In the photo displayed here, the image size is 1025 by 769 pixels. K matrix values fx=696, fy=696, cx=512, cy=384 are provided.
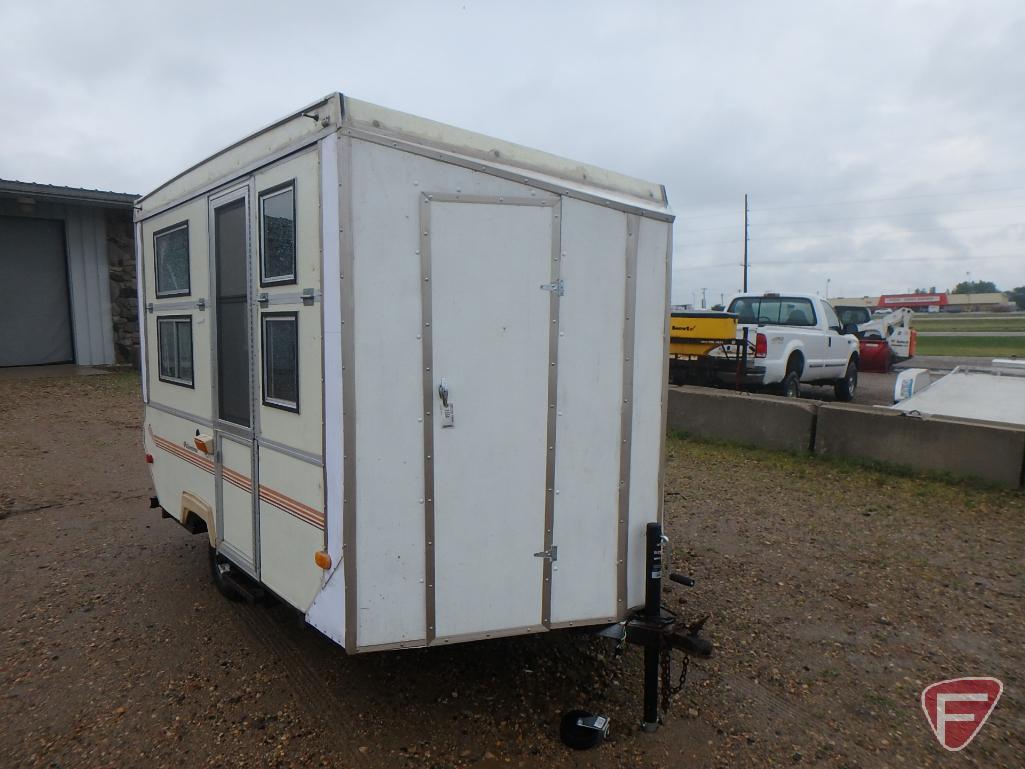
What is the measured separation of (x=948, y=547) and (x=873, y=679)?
94.0 inches

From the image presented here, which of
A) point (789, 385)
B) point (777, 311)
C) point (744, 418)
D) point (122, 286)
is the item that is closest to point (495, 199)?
point (744, 418)

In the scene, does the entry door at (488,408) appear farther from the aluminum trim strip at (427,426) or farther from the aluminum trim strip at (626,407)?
the aluminum trim strip at (626,407)

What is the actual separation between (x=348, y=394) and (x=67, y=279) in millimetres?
14366

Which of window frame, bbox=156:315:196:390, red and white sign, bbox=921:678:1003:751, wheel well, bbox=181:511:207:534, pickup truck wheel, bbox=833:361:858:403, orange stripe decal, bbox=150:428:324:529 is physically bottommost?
red and white sign, bbox=921:678:1003:751

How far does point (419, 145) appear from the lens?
9.20ft

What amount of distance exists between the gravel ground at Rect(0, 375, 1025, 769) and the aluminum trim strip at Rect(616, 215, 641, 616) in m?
0.71

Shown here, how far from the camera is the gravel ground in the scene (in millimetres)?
3033

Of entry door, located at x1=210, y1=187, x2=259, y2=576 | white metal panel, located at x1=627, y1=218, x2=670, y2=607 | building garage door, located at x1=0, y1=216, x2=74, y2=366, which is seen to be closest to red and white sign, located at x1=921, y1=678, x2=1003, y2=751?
white metal panel, located at x1=627, y1=218, x2=670, y2=607

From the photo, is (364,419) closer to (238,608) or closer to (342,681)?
(342,681)

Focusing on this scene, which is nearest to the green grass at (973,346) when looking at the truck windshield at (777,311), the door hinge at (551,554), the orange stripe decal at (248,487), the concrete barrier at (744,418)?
the truck windshield at (777,311)

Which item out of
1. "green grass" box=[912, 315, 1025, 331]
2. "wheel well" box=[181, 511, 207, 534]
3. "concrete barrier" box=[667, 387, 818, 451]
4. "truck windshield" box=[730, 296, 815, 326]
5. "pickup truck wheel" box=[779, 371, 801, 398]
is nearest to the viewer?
"wheel well" box=[181, 511, 207, 534]

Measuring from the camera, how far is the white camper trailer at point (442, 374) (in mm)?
2785

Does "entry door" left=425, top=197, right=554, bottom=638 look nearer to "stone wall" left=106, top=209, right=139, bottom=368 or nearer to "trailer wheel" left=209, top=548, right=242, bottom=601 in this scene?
"trailer wheel" left=209, top=548, right=242, bottom=601

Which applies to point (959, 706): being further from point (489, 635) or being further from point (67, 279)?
point (67, 279)
